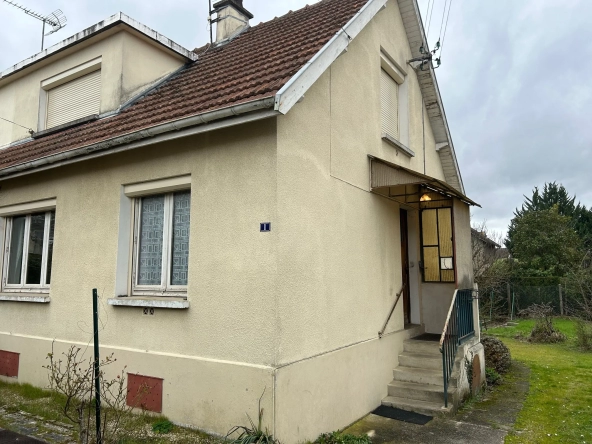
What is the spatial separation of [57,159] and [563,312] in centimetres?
2146

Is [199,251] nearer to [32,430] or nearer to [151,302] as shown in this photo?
[151,302]

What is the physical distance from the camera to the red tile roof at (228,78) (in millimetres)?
5809

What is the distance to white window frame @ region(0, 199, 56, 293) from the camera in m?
7.79

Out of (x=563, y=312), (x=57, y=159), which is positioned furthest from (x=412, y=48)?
(x=563, y=312)

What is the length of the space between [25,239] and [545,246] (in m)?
25.6

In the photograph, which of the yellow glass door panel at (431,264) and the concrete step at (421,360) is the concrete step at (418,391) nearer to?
the concrete step at (421,360)

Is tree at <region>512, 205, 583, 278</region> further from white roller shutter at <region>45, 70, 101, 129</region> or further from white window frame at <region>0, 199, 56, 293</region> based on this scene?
white window frame at <region>0, 199, 56, 293</region>

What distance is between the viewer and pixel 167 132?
5.67 meters

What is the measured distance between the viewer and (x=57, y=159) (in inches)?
272

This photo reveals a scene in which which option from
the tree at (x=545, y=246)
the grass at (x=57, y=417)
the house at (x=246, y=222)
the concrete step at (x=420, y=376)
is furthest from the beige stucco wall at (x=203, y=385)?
the tree at (x=545, y=246)

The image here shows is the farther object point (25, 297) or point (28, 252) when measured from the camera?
point (28, 252)

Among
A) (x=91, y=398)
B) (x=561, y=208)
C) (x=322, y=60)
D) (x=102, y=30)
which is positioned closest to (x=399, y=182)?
(x=322, y=60)

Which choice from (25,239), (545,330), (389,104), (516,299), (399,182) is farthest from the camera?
(516,299)

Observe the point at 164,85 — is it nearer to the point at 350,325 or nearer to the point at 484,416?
the point at 350,325
